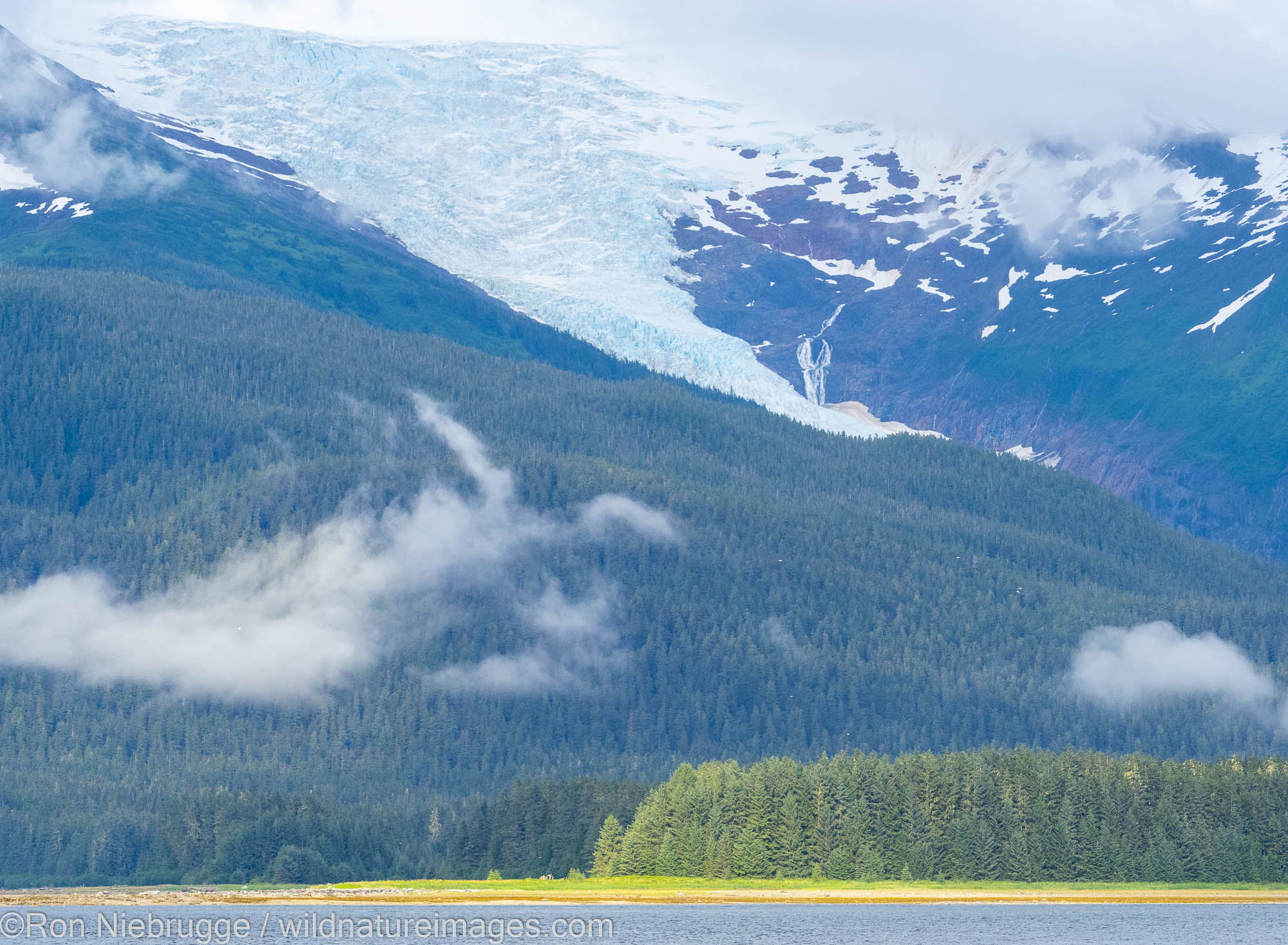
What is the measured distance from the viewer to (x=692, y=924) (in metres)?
182

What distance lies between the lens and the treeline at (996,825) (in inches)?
7490

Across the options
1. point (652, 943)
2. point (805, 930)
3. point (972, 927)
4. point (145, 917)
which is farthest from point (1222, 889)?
point (145, 917)

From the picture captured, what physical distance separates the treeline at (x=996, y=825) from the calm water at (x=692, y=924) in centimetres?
421

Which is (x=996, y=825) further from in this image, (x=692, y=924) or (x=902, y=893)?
(x=692, y=924)

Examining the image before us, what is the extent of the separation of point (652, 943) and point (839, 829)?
34.4m

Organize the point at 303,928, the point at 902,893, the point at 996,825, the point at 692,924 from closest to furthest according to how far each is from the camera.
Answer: the point at 303,928 < the point at 692,924 < the point at 902,893 < the point at 996,825

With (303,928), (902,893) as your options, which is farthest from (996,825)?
(303,928)

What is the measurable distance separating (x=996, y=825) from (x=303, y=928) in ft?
207

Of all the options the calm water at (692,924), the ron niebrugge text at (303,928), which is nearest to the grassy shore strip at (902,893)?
the calm water at (692,924)

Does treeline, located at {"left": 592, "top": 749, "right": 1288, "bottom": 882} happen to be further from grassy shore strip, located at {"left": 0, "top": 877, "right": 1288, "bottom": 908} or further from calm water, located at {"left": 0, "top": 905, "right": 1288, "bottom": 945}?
calm water, located at {"left": 0, "top": 905, "right": 1288, "bottom": 945}

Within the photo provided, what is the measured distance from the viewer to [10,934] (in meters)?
178

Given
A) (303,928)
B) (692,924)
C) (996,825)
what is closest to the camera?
(303,928)

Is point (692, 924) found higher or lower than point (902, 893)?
lower

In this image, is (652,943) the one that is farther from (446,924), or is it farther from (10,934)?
(10,934)
